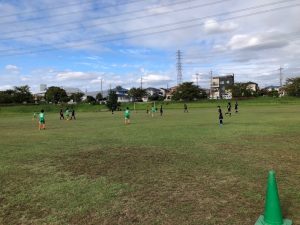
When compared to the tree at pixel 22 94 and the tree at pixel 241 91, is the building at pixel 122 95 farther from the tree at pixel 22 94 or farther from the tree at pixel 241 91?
the tree at pixel 241 91

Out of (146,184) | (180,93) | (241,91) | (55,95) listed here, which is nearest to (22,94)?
(55,95)

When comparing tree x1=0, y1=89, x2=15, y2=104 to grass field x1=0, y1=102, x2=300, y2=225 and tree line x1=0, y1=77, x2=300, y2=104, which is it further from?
grass field x1=0, y1=102, x2=300, y2=225

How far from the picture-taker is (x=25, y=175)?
9391 mm

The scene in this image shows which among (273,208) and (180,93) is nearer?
(273,208)

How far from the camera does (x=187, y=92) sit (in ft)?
344

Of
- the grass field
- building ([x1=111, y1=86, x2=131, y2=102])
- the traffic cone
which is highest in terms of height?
building ([x1=111, y1=86, x2=131, y2=102])

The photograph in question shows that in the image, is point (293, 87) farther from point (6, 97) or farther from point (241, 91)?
point (6, 97)

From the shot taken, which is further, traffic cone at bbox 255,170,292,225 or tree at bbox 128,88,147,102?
A: tree at bbox 128,88,147,102

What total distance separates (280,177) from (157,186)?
10.1 ft

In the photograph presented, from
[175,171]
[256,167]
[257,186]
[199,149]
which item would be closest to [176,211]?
[257,186]

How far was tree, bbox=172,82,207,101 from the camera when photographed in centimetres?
10494

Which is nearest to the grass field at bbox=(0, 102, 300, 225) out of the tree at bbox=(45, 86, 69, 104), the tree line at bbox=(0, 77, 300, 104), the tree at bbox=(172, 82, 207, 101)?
the tree line at bbox=(0, 77, 300, 104)

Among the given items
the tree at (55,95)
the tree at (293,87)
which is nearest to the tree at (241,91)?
the tree at (293,87)

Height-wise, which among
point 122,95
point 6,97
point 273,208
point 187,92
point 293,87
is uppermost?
A: point 293,87
